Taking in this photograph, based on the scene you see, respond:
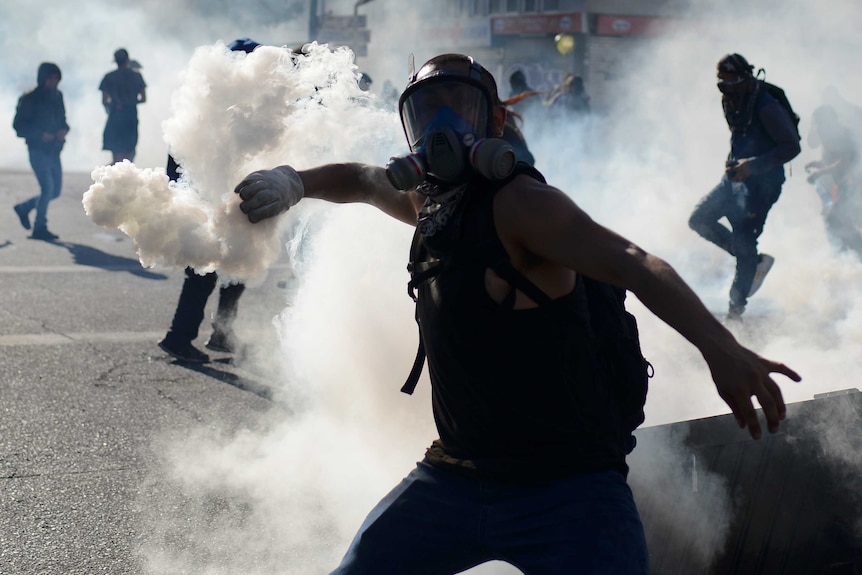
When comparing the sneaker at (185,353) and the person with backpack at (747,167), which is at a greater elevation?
the person with backpack at (747,167)

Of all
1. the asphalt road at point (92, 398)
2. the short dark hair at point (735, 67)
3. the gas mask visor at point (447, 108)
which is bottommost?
the asphalt road at point (92, 398)

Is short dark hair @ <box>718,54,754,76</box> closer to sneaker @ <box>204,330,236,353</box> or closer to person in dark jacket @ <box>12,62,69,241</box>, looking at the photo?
sneaker @ <box>204,330,236,353</box>

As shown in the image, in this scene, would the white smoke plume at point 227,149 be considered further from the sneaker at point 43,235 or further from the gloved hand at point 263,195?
the sneaker at point 43,235

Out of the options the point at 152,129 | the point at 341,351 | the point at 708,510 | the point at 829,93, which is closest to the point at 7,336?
the point at 341,351

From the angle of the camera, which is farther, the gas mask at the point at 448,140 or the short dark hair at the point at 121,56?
the short dark hair at the point at 121,56

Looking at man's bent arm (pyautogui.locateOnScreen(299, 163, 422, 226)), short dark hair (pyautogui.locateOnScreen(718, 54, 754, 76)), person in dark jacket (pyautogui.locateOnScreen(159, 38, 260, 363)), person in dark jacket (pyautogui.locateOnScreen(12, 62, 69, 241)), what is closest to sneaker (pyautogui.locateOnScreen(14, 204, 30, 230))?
person in dark jacket (pyautogui.locateOnScreen(12, 62, 69, 241))

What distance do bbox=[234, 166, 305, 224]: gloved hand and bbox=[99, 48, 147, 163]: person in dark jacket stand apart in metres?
11.6

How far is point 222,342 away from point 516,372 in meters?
4.31

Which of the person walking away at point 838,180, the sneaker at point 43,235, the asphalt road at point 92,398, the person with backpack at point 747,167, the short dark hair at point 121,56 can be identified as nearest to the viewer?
the asphalt road at point 92,398

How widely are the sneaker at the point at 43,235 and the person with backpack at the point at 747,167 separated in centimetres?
686

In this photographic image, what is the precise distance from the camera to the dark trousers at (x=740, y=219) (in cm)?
648

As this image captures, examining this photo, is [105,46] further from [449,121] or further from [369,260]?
[449,121]

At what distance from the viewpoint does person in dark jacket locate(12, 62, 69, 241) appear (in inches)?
426

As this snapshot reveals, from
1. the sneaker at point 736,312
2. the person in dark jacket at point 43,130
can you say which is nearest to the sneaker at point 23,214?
the person in dark jacket at point 43,130
